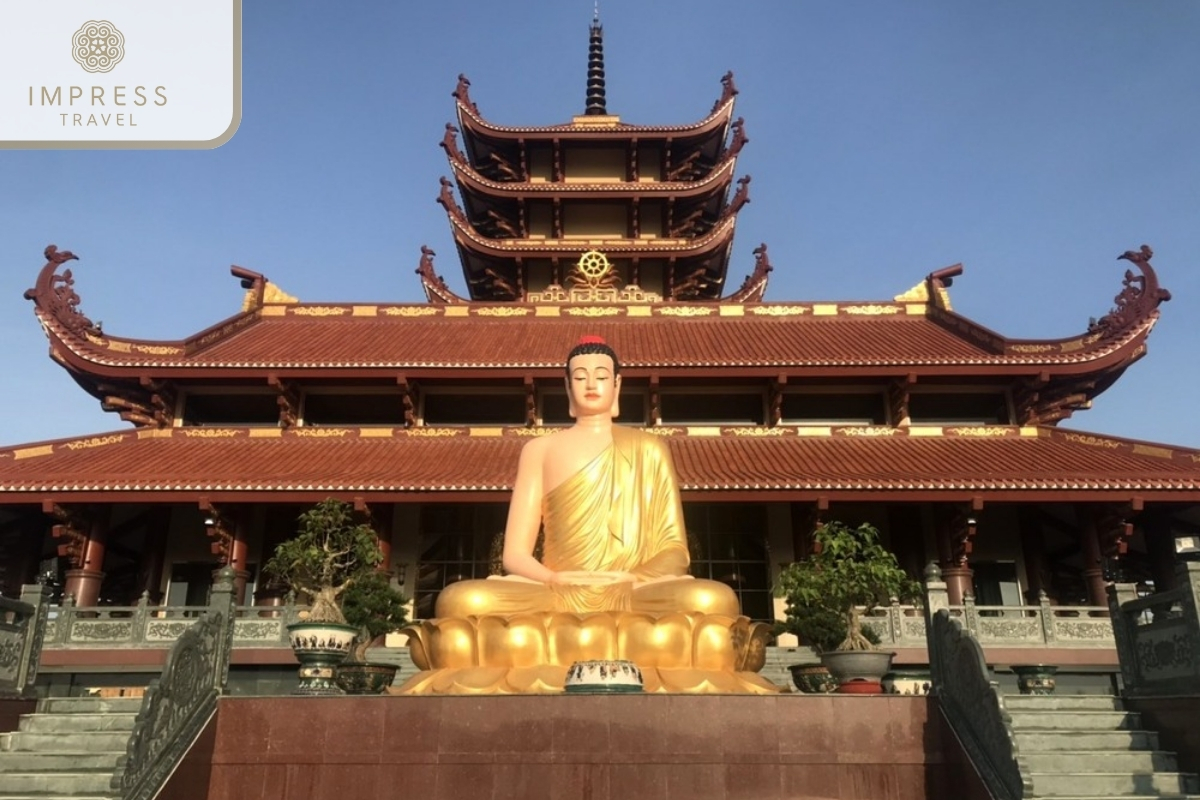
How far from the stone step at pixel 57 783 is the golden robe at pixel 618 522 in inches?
115

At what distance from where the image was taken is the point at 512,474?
558 inches

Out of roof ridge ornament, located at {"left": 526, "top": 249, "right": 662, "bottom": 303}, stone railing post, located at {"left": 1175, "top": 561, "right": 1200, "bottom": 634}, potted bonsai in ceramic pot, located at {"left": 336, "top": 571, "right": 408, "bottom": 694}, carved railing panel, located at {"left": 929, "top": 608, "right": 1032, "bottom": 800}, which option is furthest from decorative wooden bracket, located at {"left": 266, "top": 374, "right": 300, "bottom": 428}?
stone railing post, located at {"left": 1175, "top": 561, "right": 1200, "bottom": 634}

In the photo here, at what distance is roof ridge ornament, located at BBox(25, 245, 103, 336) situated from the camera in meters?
16.5

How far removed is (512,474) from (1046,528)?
388 inches

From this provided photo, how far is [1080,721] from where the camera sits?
22.5ft

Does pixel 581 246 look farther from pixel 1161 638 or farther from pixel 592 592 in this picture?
pixel 1161 638

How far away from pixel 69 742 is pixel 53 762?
0.96 feet

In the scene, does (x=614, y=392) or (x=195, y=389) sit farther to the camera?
(x=195, y=389)

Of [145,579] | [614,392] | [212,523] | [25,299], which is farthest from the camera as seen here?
[25,299]

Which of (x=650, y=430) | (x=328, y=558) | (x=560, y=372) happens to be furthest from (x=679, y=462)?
(x=328, y=558)

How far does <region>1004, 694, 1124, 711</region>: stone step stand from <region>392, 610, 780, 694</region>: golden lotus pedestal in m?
1.90

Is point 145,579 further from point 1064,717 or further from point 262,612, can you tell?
point 1064,717

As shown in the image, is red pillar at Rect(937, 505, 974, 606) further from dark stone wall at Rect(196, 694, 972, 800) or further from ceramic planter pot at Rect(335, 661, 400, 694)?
ceramic planter pot at Rect(335, 661, 400, 694)

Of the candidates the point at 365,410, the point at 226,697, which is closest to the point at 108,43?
the point at 226,697
